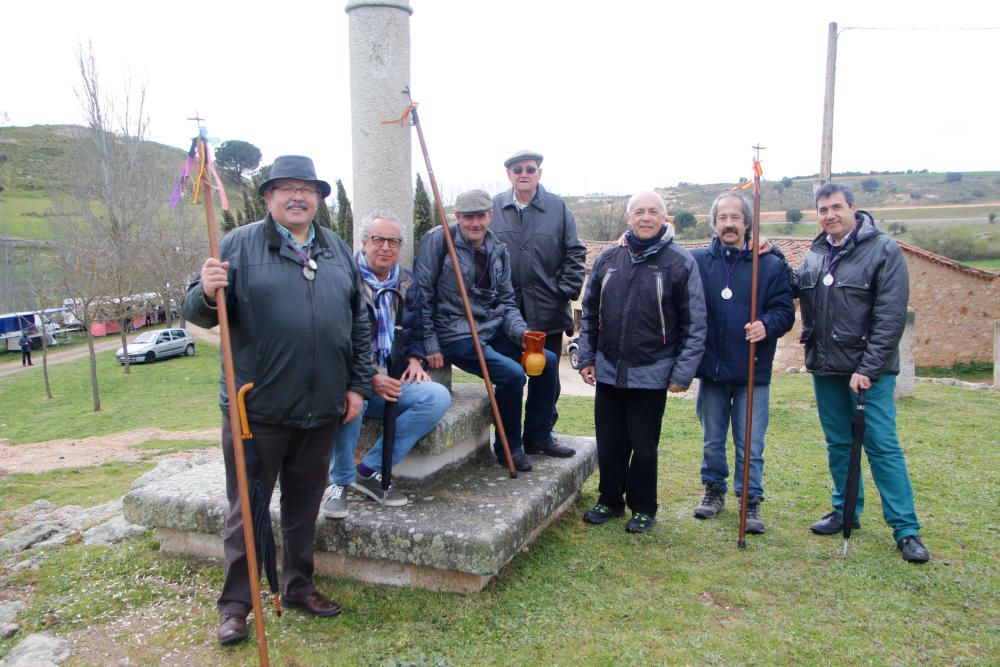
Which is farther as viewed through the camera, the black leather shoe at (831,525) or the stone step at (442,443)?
the black leather shoe at (831,525)

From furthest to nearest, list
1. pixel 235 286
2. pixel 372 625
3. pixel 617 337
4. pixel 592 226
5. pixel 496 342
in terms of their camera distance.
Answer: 1. pixel 592 226
2. pixel 496 342
3. pixel 617 337
4. pixel 372 625
5. pixel 235 286

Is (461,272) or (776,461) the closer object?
(461,272)

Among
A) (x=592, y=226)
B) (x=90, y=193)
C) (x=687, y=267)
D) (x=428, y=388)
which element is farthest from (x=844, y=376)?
(x=592, y=226)

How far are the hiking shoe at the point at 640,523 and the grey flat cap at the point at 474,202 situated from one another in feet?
7.00

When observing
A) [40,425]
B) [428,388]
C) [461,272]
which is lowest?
[40,425]

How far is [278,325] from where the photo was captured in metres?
3.11

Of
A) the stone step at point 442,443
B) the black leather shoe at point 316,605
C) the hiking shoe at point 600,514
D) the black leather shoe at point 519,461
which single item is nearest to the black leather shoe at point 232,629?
the black leather shoe at point 316,605

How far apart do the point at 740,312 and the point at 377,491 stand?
8.05 ft

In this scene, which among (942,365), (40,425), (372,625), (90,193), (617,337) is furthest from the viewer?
(90,193)

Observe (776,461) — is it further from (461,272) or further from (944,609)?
(461,272)

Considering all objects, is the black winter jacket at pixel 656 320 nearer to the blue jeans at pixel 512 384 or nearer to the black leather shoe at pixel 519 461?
the blue jeans at pixel 512 384

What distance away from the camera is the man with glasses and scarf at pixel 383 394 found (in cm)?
380

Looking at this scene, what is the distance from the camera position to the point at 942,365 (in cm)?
2080

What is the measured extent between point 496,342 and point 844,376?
213 cm
